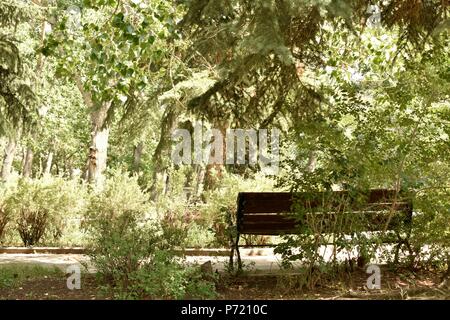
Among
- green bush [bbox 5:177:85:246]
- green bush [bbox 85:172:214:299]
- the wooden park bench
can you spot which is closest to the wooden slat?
the wooden park bench

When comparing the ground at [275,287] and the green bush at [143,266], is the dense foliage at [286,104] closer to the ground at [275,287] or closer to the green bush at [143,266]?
the green bush at [143,266]

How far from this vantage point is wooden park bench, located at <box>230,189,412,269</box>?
640cm

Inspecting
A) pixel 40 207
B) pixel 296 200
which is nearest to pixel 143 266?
pixel 296 200

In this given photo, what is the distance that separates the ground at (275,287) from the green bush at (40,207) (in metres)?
3.54

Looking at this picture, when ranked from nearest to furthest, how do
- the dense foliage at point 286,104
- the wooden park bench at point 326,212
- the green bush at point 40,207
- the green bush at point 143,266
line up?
1. the green bush at point 143,266
2. the dense foliage at point 286,104
3. the wooden park bench at point 326,212
4. the green bush at point 40,207

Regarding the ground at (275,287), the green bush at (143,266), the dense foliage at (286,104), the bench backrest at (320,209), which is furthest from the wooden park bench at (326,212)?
the green bush at (143,266)

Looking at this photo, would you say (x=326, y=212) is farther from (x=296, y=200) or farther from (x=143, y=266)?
(x=143, y=266)

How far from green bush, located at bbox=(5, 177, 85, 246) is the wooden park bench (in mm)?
5204

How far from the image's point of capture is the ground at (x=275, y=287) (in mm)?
5836

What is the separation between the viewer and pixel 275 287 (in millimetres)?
6531

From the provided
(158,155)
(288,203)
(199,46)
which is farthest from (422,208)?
(158,155)

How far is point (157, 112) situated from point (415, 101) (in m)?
5.77

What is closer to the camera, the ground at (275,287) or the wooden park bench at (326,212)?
the ground at (275,287)
